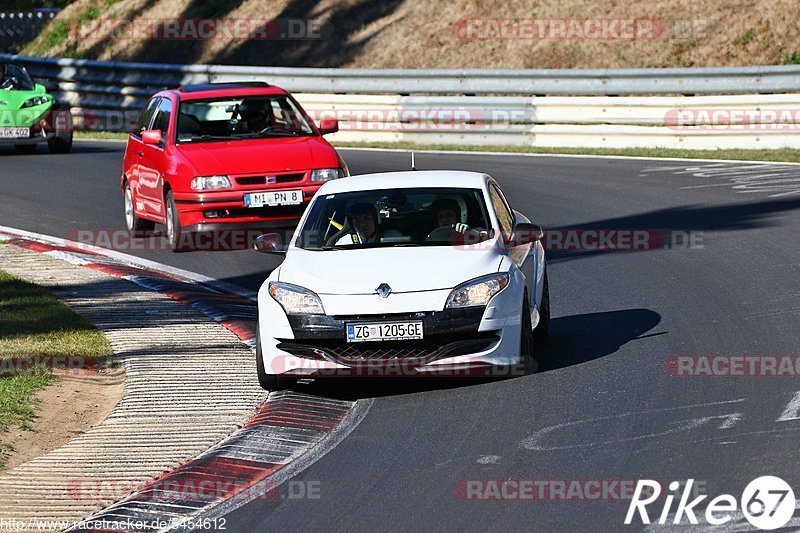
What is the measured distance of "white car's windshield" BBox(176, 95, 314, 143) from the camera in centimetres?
1612

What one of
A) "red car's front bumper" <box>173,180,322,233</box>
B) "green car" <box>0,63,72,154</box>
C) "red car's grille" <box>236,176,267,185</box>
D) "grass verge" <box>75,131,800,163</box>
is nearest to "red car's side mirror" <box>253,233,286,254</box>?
"red car's front bumper" <box>173,180,322,233</box>

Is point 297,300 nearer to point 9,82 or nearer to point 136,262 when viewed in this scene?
point 136,262

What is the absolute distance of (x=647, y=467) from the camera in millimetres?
7258

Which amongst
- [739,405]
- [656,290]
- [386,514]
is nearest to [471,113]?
[656,290]

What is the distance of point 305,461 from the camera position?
7832 millimetres

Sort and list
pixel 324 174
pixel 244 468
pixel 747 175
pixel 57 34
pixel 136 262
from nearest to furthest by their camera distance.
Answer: pixel 244 468
pixel 136 262
pixel 324 174
pixel 747 175
pixel 57 34

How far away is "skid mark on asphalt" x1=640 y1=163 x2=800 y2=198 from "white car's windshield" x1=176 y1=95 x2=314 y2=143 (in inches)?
227

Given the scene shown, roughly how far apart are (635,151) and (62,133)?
1003cm

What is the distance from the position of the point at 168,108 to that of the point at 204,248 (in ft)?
6.01

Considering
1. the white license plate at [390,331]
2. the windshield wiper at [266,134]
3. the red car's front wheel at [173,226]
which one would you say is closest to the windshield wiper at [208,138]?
the windshield wiper at [266,134]

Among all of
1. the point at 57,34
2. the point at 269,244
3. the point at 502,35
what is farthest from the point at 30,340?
the point at 57,34

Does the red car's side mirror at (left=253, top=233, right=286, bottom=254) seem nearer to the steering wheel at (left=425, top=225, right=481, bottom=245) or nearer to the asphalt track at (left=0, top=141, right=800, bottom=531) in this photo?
the steering wheel at (left=425, top=225, right=481, bottom=245)

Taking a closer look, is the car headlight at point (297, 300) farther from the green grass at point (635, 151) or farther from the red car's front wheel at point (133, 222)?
the green grass at point (635, 151)

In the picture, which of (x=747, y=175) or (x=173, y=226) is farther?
(x=747, y=175)
